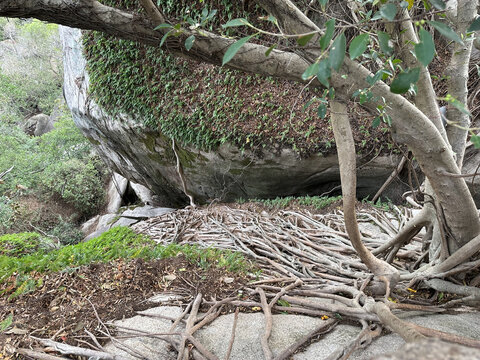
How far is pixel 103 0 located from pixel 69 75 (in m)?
2.50

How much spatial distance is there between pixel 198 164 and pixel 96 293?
451cm

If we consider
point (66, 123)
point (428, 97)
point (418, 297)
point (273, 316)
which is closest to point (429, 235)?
point (418, 297)

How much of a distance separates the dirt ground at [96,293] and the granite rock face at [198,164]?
3442mm

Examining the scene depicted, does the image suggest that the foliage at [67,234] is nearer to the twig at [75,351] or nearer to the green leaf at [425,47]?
the twig at [75,351]

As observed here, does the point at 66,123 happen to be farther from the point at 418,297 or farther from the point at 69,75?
the point at 418,297

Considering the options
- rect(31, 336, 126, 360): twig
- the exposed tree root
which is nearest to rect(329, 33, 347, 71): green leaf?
the exposed tree root

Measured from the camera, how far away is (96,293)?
2232 millimetres

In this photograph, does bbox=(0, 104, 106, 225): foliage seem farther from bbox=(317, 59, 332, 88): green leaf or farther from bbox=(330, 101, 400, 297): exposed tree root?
bbox=(317, 59, 332, 88): green leaf

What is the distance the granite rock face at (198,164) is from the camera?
18.6 feet

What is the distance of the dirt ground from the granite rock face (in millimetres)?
3442

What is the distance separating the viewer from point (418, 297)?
2.11 metres

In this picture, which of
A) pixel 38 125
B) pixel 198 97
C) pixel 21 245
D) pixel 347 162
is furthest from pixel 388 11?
pixel 38 125

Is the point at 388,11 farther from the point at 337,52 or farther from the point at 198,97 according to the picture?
the point at 198,97

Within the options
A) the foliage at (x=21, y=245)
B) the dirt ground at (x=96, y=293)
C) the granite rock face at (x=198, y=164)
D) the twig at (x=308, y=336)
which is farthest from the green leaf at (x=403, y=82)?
the granite rock face at (x=198, y=164)
